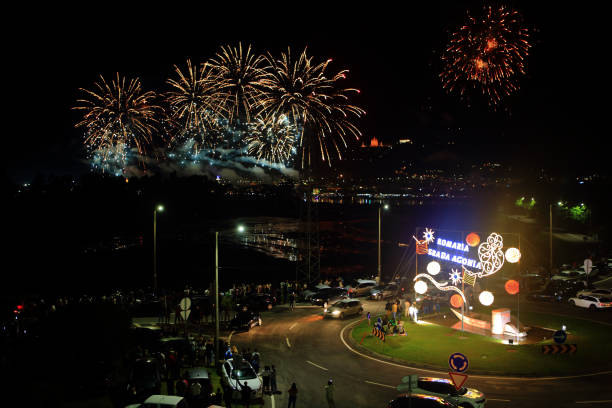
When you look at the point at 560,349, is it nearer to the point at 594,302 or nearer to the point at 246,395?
the point at 594,302

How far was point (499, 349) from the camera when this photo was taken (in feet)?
85.1

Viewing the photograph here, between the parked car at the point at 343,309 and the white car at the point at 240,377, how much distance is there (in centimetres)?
1427

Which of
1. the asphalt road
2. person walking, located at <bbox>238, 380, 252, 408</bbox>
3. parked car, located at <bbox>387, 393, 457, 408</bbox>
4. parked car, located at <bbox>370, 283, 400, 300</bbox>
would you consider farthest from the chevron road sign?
parked car, located at <bbox>370, 283, 400, 300</bbox>

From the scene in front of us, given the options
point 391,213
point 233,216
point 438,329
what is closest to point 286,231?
point 233,216

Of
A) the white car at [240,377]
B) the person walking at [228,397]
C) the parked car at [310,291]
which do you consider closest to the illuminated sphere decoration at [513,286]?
the white car at [240,377]

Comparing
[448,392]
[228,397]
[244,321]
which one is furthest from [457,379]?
[244,321]

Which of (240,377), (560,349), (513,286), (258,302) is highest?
(513,286)

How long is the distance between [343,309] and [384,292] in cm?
871

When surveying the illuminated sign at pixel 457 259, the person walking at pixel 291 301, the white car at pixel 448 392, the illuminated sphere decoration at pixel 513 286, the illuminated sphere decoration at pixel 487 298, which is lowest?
the person walking at pixel 291 301

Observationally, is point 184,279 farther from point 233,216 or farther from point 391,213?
point 391,213

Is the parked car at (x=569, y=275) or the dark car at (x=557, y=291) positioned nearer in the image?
the dark car at (x=557, y=291)

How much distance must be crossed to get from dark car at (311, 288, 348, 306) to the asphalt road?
25.3 feet

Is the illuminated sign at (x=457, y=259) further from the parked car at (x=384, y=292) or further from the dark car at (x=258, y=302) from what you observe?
the dark car at (x=258, y=302)

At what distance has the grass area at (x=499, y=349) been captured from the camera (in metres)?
22.5
